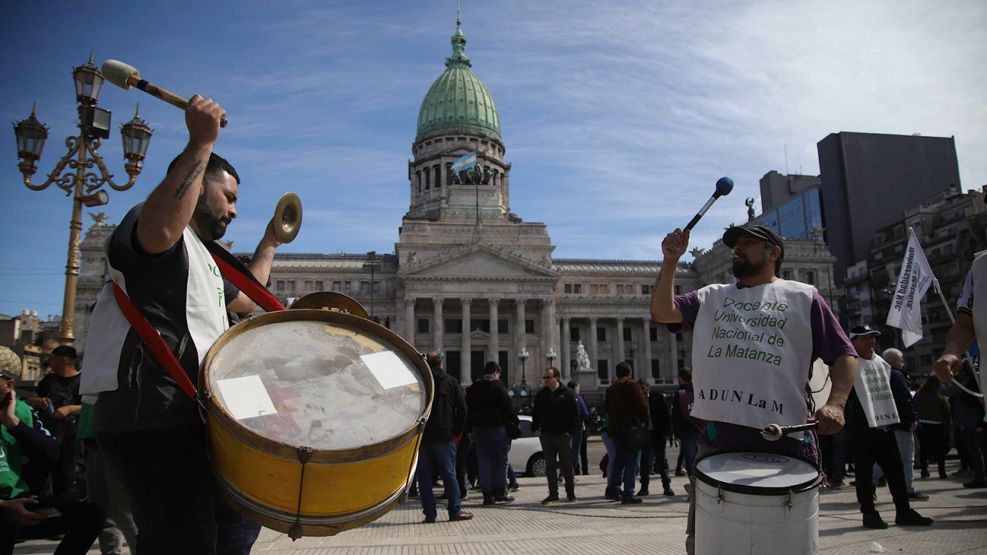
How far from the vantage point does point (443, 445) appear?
955cm

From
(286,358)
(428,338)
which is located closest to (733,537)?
(286,358)

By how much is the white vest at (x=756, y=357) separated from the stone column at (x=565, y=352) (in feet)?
202

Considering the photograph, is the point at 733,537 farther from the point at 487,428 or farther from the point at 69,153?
the point at 69,153

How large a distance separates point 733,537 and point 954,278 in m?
64.4

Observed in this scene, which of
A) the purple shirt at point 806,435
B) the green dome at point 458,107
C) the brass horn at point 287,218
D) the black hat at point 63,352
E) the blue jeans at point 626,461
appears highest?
the green dome at point 458,107

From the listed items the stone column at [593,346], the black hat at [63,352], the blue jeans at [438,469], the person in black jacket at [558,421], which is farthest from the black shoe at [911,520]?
the stone column at [593,346]

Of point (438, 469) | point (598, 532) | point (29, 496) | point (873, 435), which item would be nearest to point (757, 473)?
point (598, 532)

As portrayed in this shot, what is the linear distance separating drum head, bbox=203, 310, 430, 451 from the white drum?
1427 mm

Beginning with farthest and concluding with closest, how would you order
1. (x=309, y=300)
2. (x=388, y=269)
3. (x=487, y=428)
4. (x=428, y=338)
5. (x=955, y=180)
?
(x=955, y=180) → (x=388, y=269) → (x=428, y=338) → (x=487, y=428) → (x=309, y=300)

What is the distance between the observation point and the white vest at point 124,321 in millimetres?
2854

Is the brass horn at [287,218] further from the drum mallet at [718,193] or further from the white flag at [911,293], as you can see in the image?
the white flag at [911,293]

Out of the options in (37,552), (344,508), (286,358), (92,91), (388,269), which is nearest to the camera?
(344,508)

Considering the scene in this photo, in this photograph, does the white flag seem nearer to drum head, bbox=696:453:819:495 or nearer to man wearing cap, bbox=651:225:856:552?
man wearing cap, bbox=651:225:856:552

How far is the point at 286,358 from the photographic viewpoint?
2.98m
